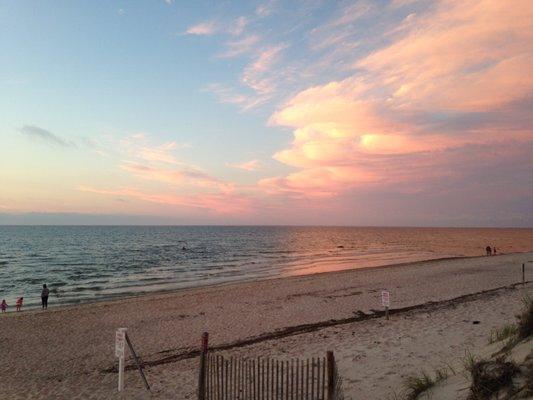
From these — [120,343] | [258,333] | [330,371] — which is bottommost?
[258,333]

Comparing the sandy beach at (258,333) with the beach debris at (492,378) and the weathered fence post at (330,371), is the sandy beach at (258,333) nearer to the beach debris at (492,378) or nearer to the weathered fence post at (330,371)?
the weathered fence post at (330,371)

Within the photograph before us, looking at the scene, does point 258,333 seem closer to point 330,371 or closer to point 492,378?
point 330,371

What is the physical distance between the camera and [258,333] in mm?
17766

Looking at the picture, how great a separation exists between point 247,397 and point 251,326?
33.9ft

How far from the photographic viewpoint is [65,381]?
13.1 meters

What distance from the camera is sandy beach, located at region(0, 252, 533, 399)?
39.3 ft

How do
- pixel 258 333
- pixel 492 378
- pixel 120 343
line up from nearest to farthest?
pixel 492 378 < pixel 120 343 < pixel 258 333

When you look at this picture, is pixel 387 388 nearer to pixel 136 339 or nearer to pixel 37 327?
pixel 136 339

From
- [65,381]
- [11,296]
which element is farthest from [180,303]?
[11,296]

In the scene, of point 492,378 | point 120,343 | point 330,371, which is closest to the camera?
point 492,378

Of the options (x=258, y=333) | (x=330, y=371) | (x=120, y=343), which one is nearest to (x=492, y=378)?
(x=330, y=371)

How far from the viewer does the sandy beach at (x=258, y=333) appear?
39.3 ft

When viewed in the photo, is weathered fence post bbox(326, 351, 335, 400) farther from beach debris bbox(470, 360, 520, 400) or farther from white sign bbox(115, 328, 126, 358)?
white sign bbox(115, 328, 126, 358)

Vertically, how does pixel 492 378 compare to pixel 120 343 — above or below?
above
